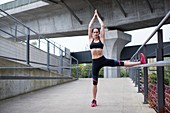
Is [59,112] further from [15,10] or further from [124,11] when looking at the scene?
[15,10]

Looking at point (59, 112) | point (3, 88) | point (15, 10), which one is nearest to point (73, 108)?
point (59, 112)

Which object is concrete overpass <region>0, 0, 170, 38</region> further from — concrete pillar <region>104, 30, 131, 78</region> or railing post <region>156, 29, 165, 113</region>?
railing post <region>156, 29, 165, 113</region>

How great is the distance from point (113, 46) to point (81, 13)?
4022 millimetres

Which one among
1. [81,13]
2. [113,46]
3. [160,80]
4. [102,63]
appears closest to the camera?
[160,80]

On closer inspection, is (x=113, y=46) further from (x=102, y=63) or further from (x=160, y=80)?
(x=160, y=80)

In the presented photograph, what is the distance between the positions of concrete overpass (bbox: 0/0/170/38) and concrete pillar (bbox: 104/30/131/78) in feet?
2.34

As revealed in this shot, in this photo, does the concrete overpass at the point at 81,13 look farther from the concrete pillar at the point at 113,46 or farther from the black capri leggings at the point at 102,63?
the black capri leggings at the point at 102,63

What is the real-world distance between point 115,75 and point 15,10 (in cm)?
1122

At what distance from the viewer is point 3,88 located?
4492 millimetres

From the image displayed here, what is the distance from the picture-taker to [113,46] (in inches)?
752

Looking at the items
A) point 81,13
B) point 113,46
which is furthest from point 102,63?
point 113,46

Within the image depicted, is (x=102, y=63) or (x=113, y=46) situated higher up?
(x=113, y=46)

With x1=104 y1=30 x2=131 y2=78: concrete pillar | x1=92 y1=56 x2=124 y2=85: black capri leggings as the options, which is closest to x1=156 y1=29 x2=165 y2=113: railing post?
x1=92 y1=56 x2=124 y2=85: black capri leggings

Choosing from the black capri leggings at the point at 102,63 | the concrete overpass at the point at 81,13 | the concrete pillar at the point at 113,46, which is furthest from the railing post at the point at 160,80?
the concrete pillar at the point at 113,46
